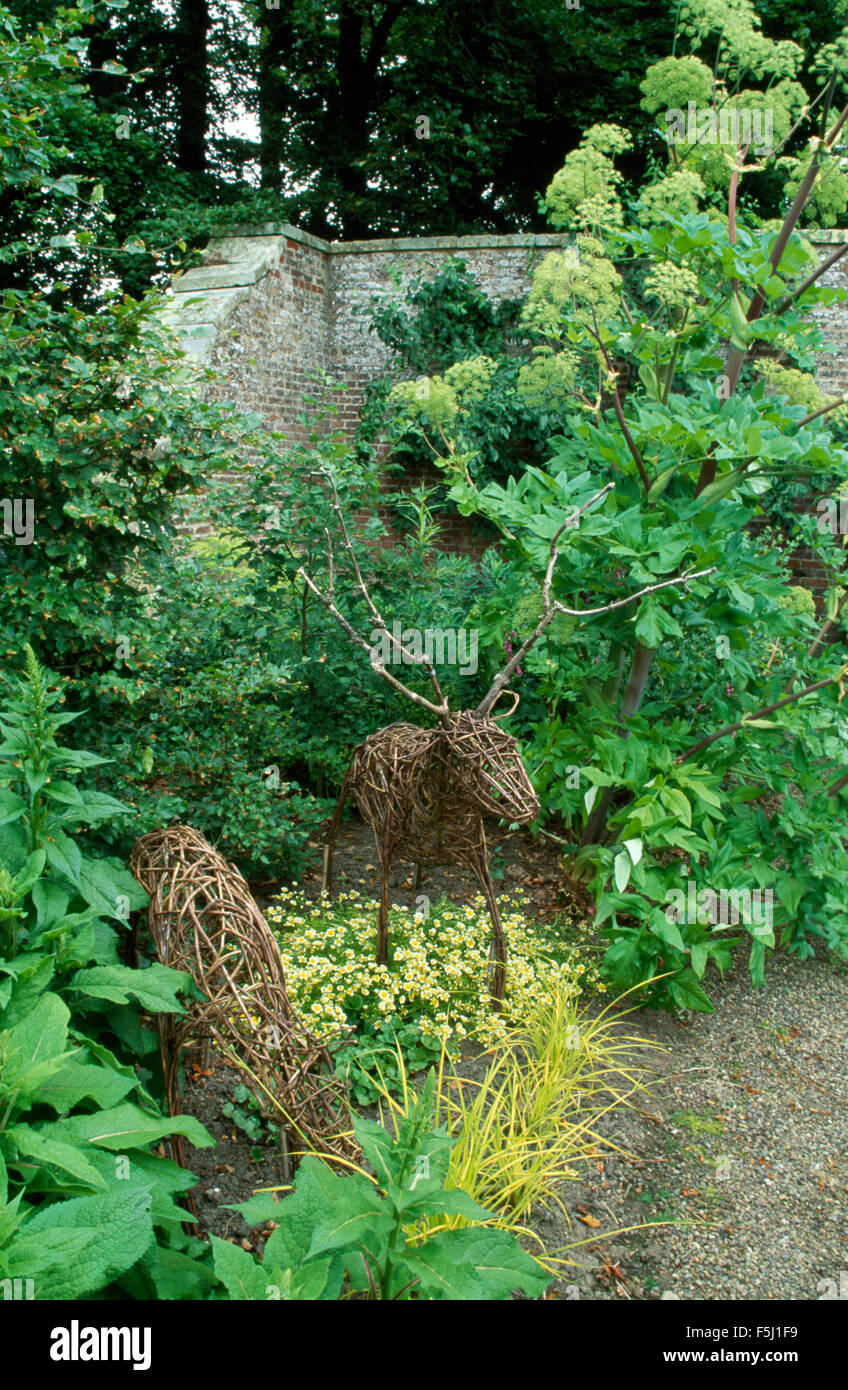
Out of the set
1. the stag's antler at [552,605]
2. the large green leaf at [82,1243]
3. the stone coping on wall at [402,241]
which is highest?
the stone coping on wall at [402,241]

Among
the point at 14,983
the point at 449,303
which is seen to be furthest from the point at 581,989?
the point at 449,303

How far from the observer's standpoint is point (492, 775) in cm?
344

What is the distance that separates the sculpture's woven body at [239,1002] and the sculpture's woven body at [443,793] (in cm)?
105

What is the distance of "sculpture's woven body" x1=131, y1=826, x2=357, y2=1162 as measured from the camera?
2424 millimetres

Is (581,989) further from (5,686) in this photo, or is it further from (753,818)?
(5,686)

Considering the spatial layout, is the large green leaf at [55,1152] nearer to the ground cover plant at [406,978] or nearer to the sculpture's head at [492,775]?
the ground cover plant at [406,978]

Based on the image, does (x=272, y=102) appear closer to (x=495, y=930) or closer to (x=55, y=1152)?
(x=495, y=930)

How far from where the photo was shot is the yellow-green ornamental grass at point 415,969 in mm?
3615

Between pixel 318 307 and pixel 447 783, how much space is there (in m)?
7.42

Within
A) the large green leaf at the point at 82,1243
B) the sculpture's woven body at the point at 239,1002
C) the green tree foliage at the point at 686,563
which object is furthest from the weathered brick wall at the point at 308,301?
the large green leaf at the point at 82,1243

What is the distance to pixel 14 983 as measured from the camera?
220cm

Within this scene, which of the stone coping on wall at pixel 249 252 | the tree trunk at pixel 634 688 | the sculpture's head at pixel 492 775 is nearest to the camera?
the sculpture's head at pixel 492 775

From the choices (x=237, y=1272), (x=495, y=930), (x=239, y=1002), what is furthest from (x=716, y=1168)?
(x=237, y=1272)

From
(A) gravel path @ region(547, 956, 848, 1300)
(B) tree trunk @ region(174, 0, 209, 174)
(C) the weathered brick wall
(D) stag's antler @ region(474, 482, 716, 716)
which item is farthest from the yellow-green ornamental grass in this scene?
(B) tree trunk @ region(174, 0, 209, 174)
